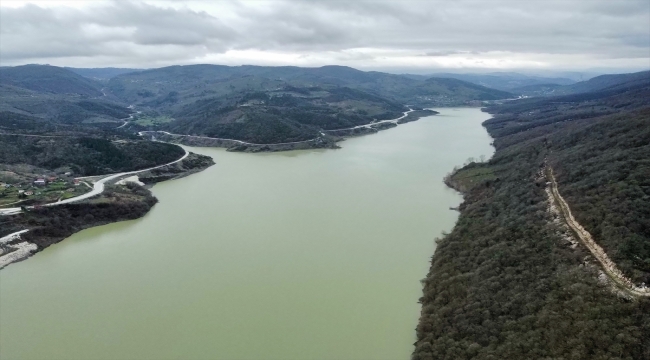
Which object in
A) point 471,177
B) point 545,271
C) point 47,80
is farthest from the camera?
point 47,80

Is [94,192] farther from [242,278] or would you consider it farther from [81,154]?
[242,278]

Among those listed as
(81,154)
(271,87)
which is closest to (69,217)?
(81,154)

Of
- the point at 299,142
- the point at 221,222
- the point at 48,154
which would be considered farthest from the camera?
the point at 299,142

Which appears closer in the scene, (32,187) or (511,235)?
(511,235)

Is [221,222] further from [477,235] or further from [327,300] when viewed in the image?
[477,235]

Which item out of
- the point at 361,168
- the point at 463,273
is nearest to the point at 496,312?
the point at 463,273
